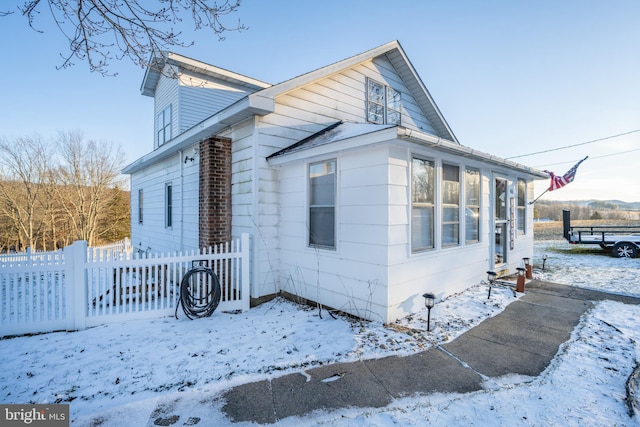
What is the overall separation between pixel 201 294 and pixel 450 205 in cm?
535

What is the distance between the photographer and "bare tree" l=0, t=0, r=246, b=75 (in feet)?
10.5

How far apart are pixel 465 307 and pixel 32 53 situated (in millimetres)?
8836

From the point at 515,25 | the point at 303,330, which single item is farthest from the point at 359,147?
the point at 515,25

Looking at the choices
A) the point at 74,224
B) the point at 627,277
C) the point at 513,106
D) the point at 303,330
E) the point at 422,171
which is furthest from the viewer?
the point at 74,224

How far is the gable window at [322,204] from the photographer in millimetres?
5469

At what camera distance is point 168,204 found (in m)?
9.76

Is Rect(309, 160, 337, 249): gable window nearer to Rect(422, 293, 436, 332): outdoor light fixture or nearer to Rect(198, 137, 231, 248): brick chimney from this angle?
Rect(422, 293, 436, 332): outdoor light fixture

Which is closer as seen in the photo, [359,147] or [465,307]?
[359,147]

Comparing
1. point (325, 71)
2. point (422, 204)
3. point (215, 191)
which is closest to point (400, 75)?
point (325, 71)

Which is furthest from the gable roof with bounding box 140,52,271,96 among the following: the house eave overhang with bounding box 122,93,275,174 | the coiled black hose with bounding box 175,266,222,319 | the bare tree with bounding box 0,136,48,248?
the bare tree with bounding box 0,136,48,248

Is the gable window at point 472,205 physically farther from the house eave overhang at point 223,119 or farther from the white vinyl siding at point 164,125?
the white vinyl siding at point 164,125

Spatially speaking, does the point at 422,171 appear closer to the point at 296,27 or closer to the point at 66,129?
the point at 296,27

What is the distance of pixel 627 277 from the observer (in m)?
8.15

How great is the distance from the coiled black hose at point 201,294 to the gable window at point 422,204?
3742 millimetres
